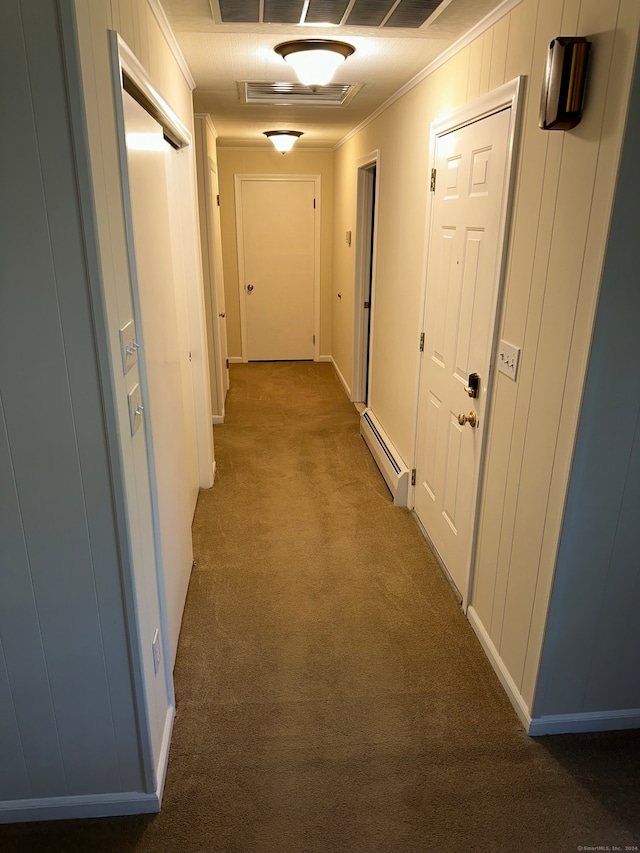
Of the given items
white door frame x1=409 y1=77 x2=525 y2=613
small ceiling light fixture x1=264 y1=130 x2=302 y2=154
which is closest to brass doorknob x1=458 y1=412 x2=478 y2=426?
white door frame x1=409 y1=77 x2=525 y2=613

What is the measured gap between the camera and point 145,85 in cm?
182

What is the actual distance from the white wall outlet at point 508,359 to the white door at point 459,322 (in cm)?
9

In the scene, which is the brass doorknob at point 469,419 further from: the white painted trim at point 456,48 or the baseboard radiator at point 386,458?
the white painted trim at point 456,48

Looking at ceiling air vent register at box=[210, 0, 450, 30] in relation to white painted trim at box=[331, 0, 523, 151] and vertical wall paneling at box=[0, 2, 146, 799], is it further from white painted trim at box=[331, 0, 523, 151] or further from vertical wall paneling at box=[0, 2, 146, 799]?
vertical wall paneling at box=[0, 2, 146, 799]

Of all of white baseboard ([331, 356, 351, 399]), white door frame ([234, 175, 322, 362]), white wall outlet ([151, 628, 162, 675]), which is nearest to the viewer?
white wall outlet ([151, 628, 162, 675])

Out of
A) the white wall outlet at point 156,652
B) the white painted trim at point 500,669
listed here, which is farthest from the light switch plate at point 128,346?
the white painted trim at point 500,669

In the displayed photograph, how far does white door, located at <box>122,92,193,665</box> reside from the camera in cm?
174

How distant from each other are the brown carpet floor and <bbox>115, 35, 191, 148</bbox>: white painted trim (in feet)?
6.61

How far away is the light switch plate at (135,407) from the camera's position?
5.07ft

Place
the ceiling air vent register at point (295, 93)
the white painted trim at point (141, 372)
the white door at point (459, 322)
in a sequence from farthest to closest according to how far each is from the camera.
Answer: the ceiling air vent register at point (295, 93), the white door at point (459, 322), the white painted trim at point (141, 372)

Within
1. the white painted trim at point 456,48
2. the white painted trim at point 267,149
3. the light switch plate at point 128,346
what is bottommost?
the light switch plate at point 128,346

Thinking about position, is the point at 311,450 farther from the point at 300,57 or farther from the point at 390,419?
the point at 300,57

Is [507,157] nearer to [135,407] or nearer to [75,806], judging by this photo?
[135,407]

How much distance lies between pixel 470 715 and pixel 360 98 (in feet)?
11.1
